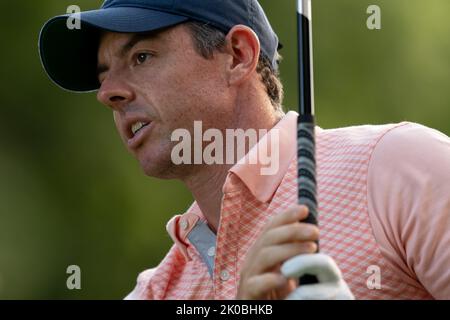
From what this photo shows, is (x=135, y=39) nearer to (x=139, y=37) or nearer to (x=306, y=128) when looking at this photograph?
(x=139, y=37)

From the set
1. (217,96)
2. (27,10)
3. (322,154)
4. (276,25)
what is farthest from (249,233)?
(27,10)

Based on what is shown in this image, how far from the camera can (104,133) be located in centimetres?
496

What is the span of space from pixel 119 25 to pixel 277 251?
85 centimetres

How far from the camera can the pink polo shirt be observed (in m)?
1.59

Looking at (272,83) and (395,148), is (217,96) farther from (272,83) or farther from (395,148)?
(395,148)

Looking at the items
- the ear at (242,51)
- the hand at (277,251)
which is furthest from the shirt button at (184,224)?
the hand at (277,251)

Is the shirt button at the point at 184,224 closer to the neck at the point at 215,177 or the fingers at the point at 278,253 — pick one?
the neck at the point at 215,177

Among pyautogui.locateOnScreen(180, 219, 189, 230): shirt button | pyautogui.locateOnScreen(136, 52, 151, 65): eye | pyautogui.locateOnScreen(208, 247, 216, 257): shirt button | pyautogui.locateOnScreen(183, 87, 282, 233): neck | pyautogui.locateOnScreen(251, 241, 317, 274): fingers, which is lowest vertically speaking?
pyautogui.locateOnScreen(208, 247, 216, 257): shirt button

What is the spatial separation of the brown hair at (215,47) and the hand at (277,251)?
2.64 ft

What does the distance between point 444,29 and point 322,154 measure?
3.23m

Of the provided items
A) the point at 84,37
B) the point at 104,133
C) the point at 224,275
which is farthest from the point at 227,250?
the point at 104,133

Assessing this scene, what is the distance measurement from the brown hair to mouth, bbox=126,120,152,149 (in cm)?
17

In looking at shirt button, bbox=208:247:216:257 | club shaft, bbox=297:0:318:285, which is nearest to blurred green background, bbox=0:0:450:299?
shirt button, bbox=208:247:216:257

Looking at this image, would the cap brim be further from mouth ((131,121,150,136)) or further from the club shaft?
the club shaft
